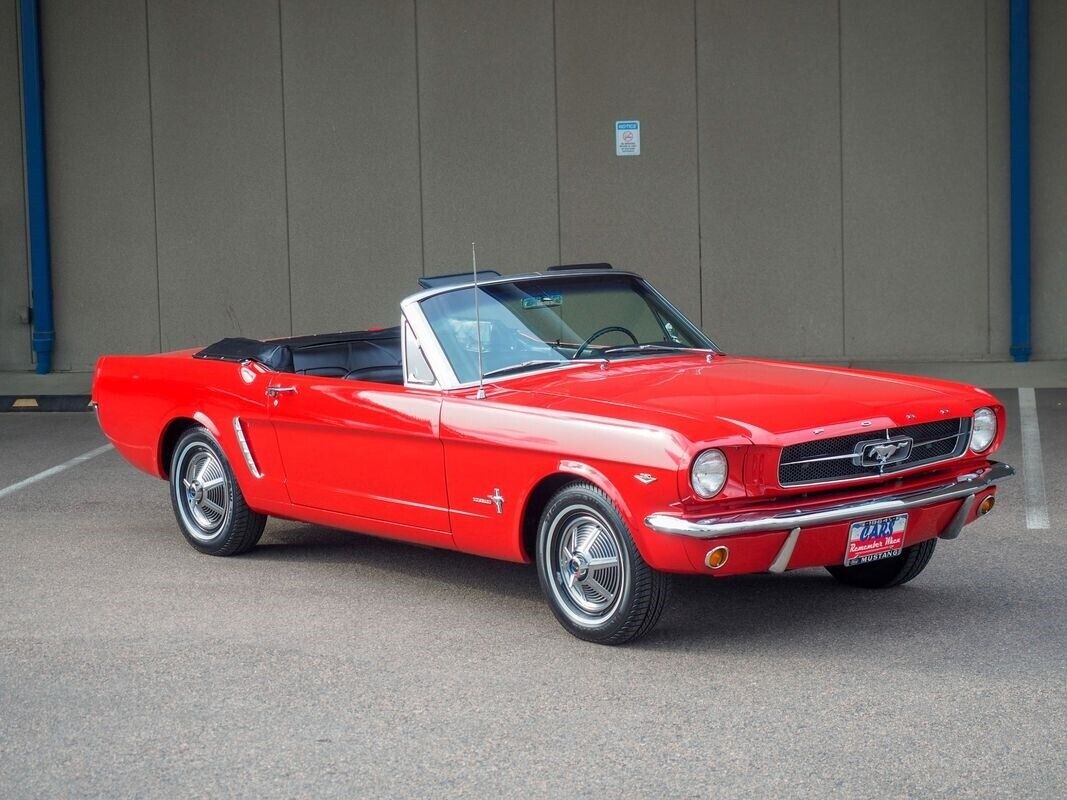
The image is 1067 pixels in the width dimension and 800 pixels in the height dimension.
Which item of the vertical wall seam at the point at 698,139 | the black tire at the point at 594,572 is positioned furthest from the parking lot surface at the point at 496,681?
the vertical wall seam at the point at 698,139

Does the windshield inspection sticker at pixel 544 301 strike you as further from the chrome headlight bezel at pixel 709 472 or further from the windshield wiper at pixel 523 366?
the chrome headlight bezel at pixel 709 472

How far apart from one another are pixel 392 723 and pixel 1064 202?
38.8ft

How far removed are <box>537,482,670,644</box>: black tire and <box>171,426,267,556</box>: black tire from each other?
2.06 m

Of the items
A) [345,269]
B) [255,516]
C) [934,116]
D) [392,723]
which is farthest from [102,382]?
[934,116]

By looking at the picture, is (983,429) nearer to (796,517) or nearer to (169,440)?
(796,517)

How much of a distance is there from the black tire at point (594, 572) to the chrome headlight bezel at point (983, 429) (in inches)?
54.9

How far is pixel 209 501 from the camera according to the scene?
7.44 metres

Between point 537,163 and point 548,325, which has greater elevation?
point 537,163

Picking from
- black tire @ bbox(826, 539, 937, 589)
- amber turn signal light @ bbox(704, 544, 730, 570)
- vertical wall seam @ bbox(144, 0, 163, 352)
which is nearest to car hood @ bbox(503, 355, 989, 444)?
amber turn signal light @ bbox(704, 544, 730, 570)

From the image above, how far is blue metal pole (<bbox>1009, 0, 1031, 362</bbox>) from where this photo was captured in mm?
14484

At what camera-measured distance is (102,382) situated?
26.7 feet

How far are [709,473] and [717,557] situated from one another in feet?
0.92

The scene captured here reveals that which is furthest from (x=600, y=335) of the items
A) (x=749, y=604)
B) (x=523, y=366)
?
(x=749, y=604)

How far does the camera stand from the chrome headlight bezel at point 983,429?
234 inches
